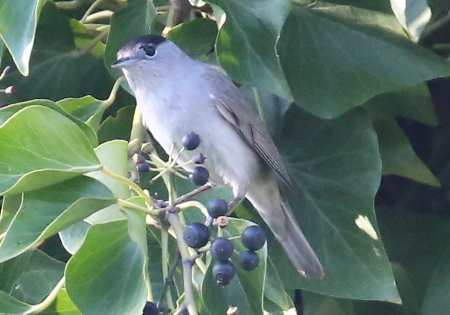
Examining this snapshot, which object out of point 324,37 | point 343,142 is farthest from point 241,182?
point 324,37

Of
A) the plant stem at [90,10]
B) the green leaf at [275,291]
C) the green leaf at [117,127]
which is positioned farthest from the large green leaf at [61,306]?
the plant stem at [90,10]

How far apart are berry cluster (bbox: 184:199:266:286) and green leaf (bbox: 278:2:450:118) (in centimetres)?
43

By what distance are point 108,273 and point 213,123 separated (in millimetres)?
684

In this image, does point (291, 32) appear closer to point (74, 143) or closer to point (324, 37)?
point (324, 37)

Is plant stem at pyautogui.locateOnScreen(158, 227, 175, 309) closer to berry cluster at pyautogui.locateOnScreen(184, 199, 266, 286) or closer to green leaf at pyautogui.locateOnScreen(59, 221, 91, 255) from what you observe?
berry cluster at pyautogui.locateOnScreen(184, 199, 266, 286)

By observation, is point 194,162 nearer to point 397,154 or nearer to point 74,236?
point 74,236

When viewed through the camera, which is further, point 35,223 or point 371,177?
point 371,177

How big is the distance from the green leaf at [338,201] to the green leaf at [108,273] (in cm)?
49

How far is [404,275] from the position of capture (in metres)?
1.68

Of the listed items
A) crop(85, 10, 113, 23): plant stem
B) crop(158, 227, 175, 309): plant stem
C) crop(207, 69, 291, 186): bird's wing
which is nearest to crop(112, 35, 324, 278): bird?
crop(207, 69, 291, 186): bird's wing

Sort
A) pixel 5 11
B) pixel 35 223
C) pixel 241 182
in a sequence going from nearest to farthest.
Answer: pixel 35 223, pixel 5 11, pixel 241 182

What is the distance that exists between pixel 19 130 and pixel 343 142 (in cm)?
76

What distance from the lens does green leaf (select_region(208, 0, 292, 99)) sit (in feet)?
4.53

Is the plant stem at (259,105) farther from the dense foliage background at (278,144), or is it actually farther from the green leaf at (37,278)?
the green leaf at (37,278)
